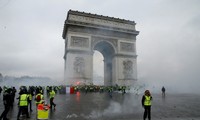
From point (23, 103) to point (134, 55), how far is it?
33.5 metres

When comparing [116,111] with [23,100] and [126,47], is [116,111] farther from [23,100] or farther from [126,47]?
[126,47]

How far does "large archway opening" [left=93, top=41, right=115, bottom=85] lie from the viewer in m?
38.5

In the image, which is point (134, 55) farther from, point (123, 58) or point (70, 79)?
point (70, 79)

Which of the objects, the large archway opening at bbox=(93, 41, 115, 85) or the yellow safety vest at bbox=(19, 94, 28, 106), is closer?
the yellow safety vest at bbox=(19, 94, 28, 106)

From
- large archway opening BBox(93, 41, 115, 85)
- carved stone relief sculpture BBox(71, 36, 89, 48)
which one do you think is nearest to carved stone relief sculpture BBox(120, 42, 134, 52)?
large archway opening BBox(93, 41, 115, 85)

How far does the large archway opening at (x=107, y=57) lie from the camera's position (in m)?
38.5

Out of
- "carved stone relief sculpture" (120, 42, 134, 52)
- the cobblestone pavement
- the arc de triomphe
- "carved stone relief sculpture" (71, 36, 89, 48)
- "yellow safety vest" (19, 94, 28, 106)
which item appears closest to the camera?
"yellow safety vest" (19, 94, 28, 106)

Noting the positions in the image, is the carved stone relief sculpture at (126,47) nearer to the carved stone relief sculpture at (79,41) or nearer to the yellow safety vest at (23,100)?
the carved stone relief sculpture at (79,41)

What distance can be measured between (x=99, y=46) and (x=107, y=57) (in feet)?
13.3

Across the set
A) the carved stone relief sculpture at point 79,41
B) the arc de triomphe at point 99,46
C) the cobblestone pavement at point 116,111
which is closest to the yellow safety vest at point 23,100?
the cobblestone pavement at point 116,111

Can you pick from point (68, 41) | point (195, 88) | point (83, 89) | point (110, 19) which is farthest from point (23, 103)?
point (195, 88)

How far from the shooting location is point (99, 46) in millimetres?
39500

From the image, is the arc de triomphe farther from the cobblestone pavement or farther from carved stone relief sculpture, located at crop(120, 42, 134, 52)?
the cobblestone pavement

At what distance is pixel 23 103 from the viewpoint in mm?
7574
